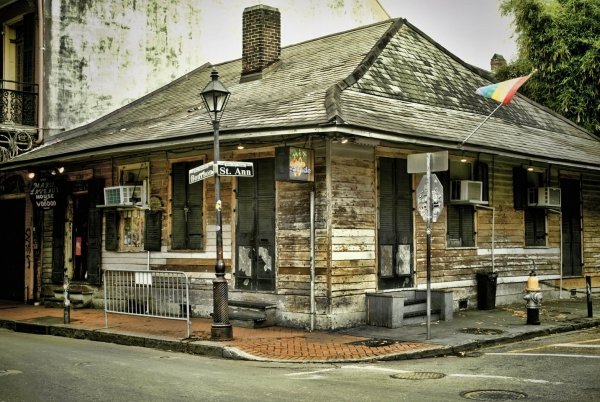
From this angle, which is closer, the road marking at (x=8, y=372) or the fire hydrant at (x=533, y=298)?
the road marking at (x=8, y=372)

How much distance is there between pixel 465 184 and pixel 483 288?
2367 mm

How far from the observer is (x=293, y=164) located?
12.8m

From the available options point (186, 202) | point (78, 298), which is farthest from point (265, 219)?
point (78, 298)

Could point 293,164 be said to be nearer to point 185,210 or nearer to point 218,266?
point 218,266

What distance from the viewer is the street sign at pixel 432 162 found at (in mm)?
11602

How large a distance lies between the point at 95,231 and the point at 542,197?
10884mm

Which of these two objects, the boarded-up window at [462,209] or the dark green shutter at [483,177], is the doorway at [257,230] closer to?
the boarded-up window at [462,209]

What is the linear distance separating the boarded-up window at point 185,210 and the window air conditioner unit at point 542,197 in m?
7.96

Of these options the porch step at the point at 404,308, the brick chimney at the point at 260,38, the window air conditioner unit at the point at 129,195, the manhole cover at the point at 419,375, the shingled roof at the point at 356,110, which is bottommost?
the manhole cover at the point at 419,375

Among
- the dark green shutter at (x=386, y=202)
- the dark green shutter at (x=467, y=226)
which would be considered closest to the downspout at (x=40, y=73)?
the dark green shutter at (x=386, y=202)

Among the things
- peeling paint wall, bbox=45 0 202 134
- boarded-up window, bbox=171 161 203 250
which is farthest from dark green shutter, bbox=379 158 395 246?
peeling paint wall, bbox=45 0 202 134

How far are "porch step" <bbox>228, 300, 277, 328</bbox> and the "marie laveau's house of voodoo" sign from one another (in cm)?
712

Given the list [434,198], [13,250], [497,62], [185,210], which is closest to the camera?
[434,198]

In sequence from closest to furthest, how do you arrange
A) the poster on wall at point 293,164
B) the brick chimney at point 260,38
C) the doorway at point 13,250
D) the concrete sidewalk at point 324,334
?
the concrete sidewalk at point 324,334, the poster on wall at point 293,164, the brick chimney at point 260,38, the doorway at point 13,250
